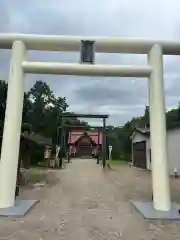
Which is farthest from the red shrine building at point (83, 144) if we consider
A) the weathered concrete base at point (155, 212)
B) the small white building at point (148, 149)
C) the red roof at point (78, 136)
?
the weathered concrete base at point (155, 212)

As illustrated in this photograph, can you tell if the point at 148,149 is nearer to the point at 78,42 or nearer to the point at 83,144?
the point at 78,42

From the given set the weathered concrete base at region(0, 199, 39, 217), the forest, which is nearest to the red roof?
the forest

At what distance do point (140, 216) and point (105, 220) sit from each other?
0.81m

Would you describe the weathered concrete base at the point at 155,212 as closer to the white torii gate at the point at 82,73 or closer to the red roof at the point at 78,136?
the white torii gate at the point at 82,73

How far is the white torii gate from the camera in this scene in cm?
668

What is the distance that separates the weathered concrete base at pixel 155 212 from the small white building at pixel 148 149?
192 inches

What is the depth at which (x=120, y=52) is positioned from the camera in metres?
7.45

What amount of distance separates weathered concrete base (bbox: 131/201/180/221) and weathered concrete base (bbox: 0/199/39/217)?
2.48m

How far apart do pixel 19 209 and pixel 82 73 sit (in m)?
3.41

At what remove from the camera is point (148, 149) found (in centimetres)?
2019

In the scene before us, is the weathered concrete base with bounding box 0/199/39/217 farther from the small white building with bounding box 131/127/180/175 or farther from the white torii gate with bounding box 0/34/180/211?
the small white building with bounding box 131/127/180/175

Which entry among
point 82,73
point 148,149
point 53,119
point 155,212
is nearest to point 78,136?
point 53,119

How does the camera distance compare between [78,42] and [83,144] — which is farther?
[83,144]

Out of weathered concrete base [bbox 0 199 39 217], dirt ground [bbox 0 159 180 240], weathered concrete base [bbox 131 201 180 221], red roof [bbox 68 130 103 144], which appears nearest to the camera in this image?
dirt ground [bbox 0 159 180 240]
